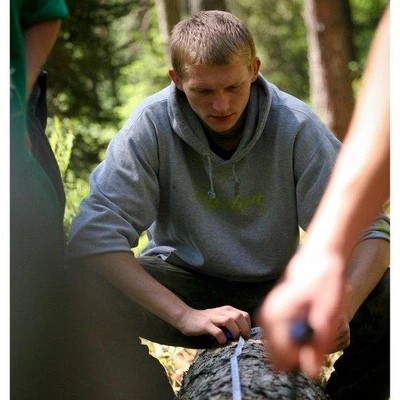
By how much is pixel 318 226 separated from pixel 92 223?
94 centimetres

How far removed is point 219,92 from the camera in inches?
65.1

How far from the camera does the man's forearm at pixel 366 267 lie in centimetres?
169

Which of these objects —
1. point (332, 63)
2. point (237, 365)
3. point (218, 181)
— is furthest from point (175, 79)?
point (332, 63)

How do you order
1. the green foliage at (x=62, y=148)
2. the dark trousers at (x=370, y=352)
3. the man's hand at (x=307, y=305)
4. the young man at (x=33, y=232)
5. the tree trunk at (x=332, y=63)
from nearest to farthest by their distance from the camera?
the man's hand at (x=307, y=305) → the young man at (x=33, y=232) → the dark trousers at (x=370, y=352) → the green foliage at (x=62, y=148) → the tree trunk at (x=332, y=63)

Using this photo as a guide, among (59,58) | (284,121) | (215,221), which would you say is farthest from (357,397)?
(59,58)

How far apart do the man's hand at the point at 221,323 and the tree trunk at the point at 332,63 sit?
2.81 metres

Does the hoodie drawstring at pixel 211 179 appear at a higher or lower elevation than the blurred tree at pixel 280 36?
higher

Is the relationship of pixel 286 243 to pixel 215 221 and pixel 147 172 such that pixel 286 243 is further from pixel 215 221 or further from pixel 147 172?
pixel 147 172

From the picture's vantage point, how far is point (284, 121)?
1745 millimetres

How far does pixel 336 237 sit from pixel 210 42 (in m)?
0.96

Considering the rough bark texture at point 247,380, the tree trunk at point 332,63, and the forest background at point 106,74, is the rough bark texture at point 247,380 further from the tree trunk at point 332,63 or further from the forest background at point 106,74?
the tree trunk at point 332,63

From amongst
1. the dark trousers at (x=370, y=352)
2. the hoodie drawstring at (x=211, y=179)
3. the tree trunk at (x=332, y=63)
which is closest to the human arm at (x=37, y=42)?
the hoodie drawstring at (x=211, y=179)

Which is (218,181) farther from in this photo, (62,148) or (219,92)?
(62,148)
